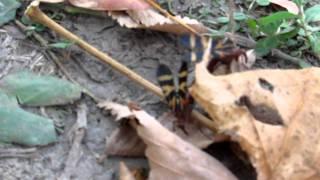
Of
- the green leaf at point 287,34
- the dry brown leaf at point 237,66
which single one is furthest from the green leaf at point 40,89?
the green leaf at point 287,34

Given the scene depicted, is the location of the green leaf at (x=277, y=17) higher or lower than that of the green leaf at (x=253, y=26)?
higher

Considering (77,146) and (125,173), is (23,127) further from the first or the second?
(125,173)

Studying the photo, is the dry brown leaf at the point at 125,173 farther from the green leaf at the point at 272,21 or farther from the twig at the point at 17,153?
the green leaf at the point at 272,21

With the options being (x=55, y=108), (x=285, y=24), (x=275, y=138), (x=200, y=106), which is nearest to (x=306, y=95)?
(x=275, y=138)

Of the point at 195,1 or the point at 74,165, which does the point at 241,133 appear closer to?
the point at 74,165

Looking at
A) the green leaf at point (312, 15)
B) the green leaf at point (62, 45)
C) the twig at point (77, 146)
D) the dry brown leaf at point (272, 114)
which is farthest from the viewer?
the green leaf at point (312, 15)

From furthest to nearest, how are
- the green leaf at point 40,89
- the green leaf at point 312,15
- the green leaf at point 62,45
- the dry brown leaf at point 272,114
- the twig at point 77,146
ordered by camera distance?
the green leaf at point 312,15 < the green leaf at point 62,45 < the green leaf at point 40,89 < the twig at point 77,146 < the dry brown leaf at point 272,114

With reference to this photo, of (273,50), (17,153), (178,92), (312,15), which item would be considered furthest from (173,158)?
(312,15)

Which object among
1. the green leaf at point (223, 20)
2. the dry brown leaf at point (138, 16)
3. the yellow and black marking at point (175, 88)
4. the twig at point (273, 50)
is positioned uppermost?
the dry brown leaf at point (138, 16)
